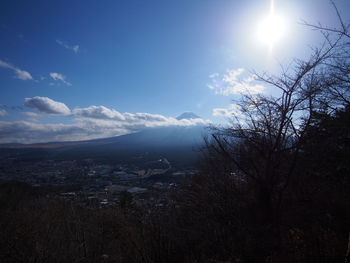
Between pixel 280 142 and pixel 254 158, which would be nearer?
pixel 280 142

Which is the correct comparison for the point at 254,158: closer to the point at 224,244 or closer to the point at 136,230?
the point at 224,244

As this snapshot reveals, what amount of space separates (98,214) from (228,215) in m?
4.49

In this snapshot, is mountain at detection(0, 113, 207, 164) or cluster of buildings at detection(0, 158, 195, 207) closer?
cluster of buildings at detection(0, 158, 195, 207)

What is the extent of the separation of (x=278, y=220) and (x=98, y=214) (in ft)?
18.7

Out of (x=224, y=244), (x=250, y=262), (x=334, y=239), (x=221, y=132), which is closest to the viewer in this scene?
(x=334, y=239)

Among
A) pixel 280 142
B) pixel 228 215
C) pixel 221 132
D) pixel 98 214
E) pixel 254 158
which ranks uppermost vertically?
pixel 221 132

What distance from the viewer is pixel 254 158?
5266mm

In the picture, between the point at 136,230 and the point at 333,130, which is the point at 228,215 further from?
the point at 333,130

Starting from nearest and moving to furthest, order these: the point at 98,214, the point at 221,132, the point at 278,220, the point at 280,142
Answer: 1. the point at 278,220
2. the point at 280,142
3. the point at 221,132
4. the point at 98,214

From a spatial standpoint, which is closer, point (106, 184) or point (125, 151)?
point (106, 184)

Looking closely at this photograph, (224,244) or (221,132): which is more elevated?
(221,132)

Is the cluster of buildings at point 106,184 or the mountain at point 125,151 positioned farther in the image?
the mountain at point 125,151

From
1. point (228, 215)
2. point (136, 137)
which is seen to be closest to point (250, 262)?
point (228, 215)

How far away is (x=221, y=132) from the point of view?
5.80 meters
